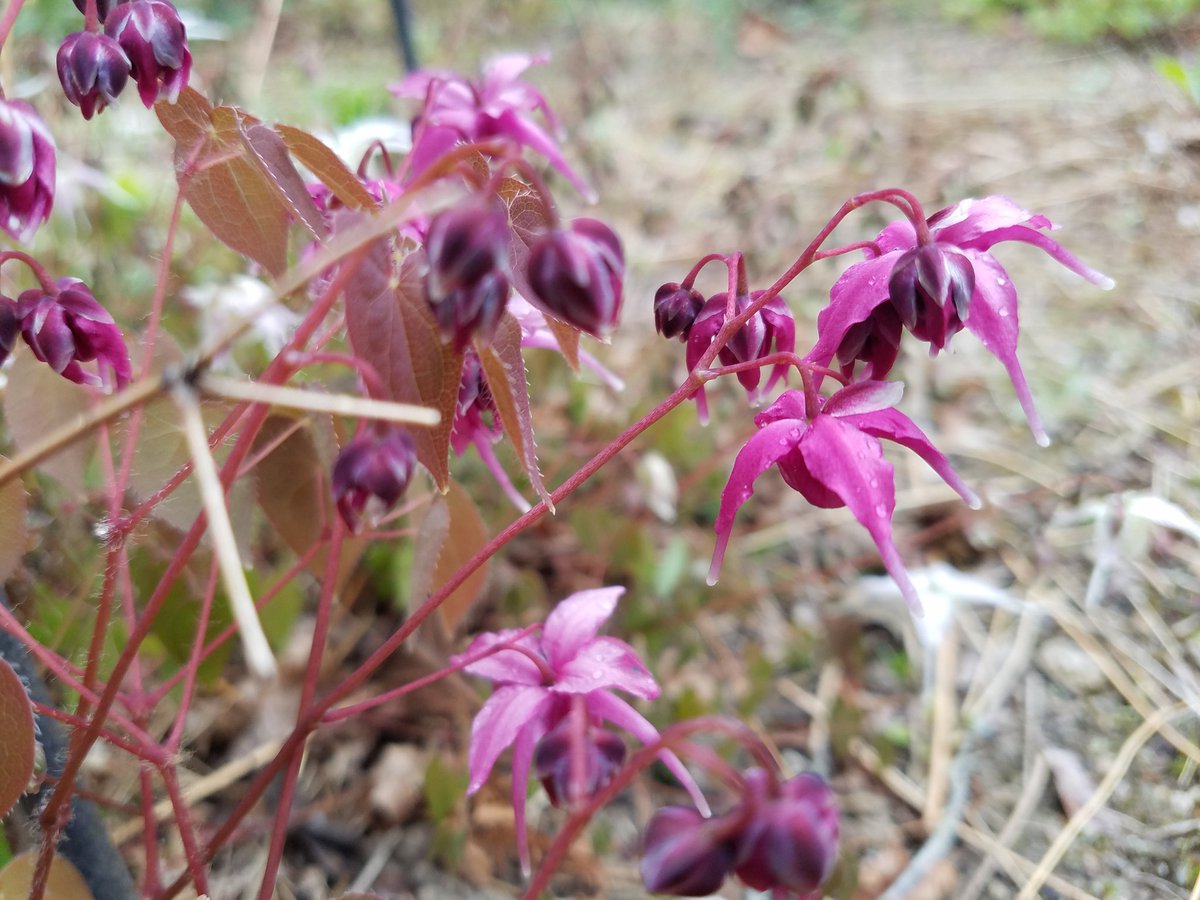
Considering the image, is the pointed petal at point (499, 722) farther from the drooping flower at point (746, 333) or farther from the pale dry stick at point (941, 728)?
the pale dry stick at point (941, 728)

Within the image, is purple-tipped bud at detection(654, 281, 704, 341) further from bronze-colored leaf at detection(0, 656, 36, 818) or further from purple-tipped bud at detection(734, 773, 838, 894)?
bronze-colored leaf at detection(0, 656, 36, 818)

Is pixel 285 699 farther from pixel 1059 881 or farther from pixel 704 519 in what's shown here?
pixel 1059 881

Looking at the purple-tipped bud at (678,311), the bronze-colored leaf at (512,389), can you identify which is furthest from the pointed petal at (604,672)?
the purple-tipped bud at (678,311)

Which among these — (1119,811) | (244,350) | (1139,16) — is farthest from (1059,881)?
(1139,16)

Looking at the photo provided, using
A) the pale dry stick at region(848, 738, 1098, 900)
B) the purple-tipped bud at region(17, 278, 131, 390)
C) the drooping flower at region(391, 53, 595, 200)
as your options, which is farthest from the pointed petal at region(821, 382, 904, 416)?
the pale dry stick at region(848, 738, 1098, 900)

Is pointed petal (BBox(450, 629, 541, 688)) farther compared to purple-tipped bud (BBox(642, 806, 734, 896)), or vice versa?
pointed petal (BBox(450, 629, 541, 688))

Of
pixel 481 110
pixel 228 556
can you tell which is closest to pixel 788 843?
pixel 228 556

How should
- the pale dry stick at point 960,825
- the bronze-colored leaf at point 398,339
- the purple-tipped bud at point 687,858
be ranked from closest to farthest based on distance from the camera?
the purple-tipped bud at point 687,858 < the bronze-colored leaf at point 398,339 < the pale dry stick at point 960,825
